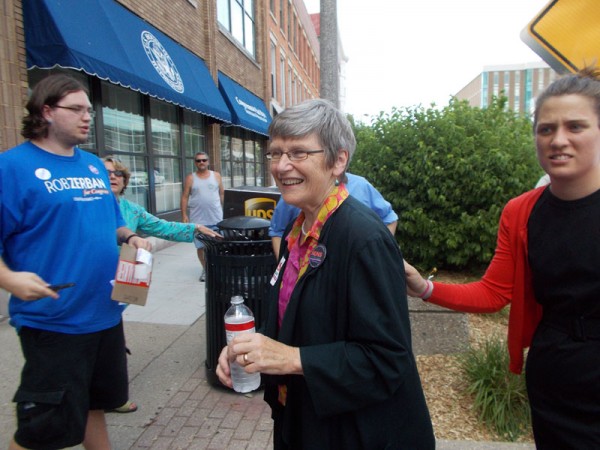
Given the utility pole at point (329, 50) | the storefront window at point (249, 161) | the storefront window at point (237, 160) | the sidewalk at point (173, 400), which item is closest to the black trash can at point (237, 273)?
the sidewalk at point (173, 400)

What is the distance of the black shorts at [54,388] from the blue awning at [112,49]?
15.5 ft

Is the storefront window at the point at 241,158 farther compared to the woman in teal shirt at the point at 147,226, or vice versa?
the storefront window at the point at 241,158

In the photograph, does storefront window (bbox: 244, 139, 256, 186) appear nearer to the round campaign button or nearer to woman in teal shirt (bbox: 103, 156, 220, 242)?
woman in teal shirt (bbox: 103, 156, 220, 242)

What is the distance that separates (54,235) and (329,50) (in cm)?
547

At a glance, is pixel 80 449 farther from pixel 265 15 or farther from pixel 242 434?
pixel 265 15

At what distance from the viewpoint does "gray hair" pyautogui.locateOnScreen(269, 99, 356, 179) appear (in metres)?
1.57

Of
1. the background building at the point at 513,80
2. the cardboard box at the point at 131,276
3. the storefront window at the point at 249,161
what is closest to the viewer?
the cardboard box at the point at 131,276

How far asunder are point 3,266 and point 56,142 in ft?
2.10

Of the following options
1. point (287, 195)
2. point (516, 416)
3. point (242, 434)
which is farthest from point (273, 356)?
point (516, 416)

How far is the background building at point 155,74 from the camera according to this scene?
5652 millimetres

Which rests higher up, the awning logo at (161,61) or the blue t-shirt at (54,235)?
the awning logo at (161,61)

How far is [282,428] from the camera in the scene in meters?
1.61

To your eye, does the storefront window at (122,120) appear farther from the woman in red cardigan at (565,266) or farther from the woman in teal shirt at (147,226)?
the woman in red cardigan at (565,266)

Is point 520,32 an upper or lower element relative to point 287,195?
upper
